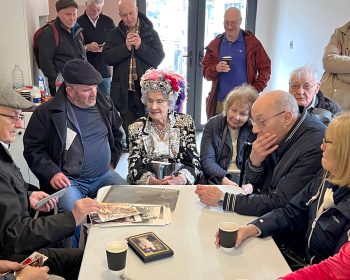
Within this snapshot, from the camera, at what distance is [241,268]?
1.36 m

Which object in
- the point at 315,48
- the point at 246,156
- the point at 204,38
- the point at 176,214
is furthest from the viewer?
the point at 204,38

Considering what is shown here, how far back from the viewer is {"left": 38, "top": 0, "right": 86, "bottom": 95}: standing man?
3.53 metres

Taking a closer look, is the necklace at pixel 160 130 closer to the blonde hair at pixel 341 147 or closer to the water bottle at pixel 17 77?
the blonde hair at pixel 341 147

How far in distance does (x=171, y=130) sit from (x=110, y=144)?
1.59 ft

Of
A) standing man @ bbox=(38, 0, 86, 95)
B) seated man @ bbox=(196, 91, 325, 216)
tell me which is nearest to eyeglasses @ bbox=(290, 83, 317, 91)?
seated man @ bbox=(196, 91, 325, 216)

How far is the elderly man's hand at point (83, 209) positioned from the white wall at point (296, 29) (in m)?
2.75

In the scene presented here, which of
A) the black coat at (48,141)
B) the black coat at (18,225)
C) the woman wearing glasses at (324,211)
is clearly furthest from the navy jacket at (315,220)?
the black coat at (48,141)

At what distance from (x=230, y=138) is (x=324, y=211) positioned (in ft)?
4.02

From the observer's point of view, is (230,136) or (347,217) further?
(230,136)

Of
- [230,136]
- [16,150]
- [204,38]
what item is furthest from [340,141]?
[204,38]

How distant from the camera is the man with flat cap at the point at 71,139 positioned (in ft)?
7.95

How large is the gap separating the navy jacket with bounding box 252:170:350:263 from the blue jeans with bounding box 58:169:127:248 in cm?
118

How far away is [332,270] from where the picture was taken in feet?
4.06

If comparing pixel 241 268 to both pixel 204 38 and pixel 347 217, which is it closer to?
pixel 347 217
